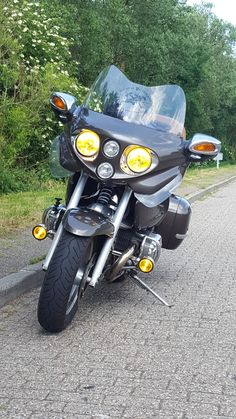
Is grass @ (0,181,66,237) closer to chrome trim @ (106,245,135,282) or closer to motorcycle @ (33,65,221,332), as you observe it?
motorcycle @ (33,65,221,332)

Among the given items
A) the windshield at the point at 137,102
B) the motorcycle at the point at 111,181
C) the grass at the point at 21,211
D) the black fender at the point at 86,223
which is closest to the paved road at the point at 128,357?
the motorcycle at the point at 111,181

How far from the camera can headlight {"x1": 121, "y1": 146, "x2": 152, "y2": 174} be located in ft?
16.7

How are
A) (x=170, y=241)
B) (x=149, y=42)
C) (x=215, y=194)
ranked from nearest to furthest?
(x=170, y=241) < (x=215, y=194) < (x=149, y=42)

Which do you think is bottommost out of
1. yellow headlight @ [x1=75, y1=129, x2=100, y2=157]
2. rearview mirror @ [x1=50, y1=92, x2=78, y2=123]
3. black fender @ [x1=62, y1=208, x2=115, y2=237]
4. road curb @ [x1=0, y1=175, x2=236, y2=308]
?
road curb @ [x1=0, y1=175, x2=236, y2=308]

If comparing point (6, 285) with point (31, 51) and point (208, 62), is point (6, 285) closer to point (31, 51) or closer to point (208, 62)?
point (31, 51)

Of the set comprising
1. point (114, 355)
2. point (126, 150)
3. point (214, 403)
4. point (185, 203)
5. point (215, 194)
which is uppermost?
point (126, 150)

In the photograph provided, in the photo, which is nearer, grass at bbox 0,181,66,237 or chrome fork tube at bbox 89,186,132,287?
chrome fork tube at bbox 89,186,132,287

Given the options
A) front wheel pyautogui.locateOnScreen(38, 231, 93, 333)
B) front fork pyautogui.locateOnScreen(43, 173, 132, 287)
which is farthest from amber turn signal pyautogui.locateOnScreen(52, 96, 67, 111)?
front wheel pyautogui.locateOnScreen(38, 231, 93, 333)

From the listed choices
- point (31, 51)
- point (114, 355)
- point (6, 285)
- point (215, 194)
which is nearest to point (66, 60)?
point (31, 51)

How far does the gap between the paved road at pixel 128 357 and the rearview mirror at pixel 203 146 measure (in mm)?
1368

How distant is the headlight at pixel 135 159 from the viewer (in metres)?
5.08

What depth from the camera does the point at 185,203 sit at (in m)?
6.52

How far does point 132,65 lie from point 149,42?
6.55 feet

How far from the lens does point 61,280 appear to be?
468cm
